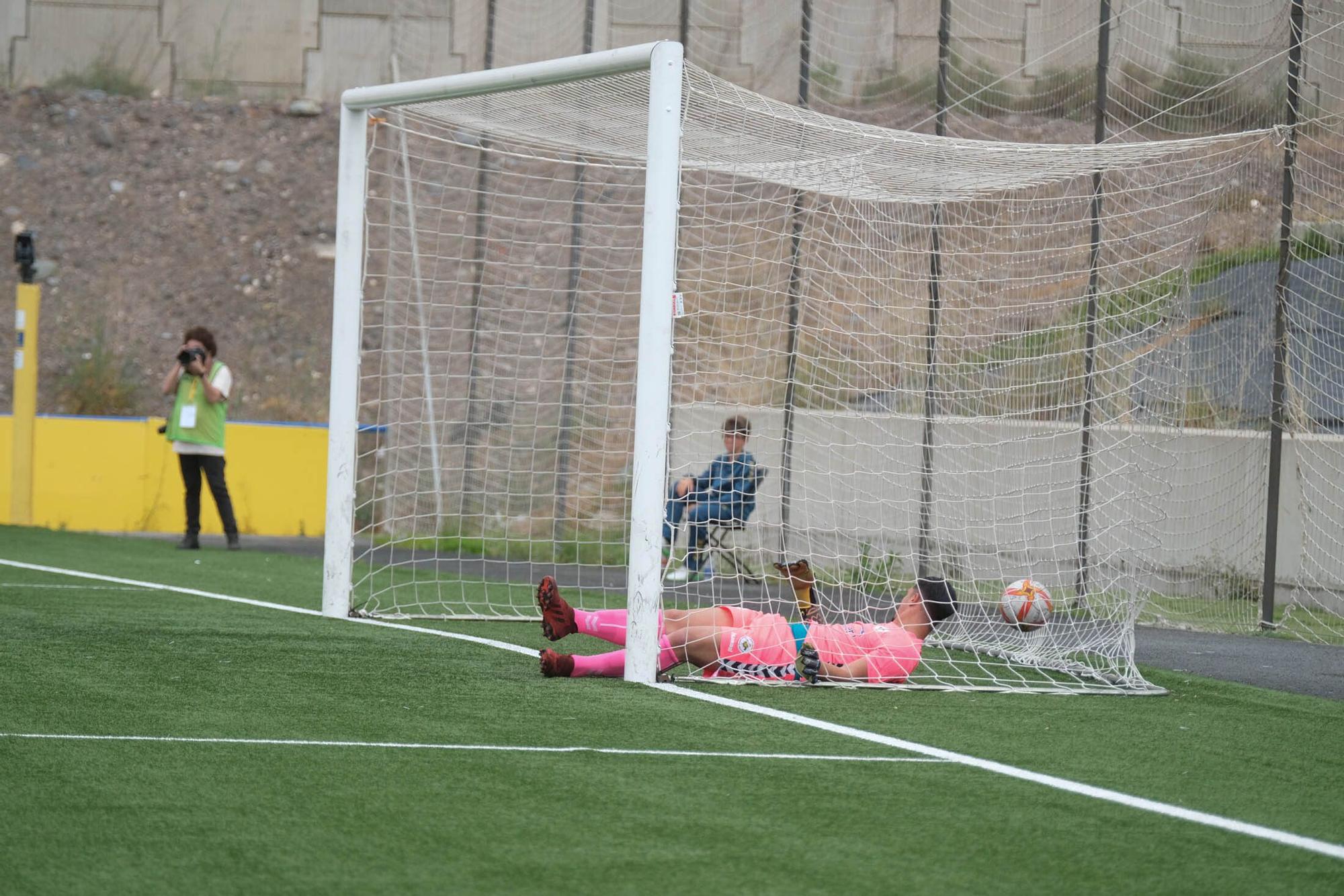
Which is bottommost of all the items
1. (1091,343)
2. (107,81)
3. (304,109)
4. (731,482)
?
(731,482)

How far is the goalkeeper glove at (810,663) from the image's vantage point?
18.4ft

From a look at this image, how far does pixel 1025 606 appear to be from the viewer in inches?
241

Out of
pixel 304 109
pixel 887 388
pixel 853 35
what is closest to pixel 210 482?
pixel 887 388

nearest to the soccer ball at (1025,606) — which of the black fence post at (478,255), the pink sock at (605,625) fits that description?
the pink sock at (605,625)

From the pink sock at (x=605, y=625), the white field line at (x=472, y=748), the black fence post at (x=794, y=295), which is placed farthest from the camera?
the black fence post at (x=794, y=295)

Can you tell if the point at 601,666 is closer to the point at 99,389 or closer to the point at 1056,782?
the point at 1056,782

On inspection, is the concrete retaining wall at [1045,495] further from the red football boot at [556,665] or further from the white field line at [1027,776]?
the white field line at [1027,776]

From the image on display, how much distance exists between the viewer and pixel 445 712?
15.6 ft

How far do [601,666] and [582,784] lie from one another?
186 cm

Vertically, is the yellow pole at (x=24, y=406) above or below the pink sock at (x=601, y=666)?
above

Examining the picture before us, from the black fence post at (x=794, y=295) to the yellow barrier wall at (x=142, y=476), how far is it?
16.6 ft

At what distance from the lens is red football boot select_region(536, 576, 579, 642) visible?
5.45 metres

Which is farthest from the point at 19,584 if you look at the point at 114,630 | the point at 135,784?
the point at 135,784

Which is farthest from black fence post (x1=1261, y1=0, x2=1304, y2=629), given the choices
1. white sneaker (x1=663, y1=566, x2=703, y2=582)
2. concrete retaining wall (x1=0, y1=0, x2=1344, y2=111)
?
white sneaker (x1=663, y1=566, x2=703, y2=582)
